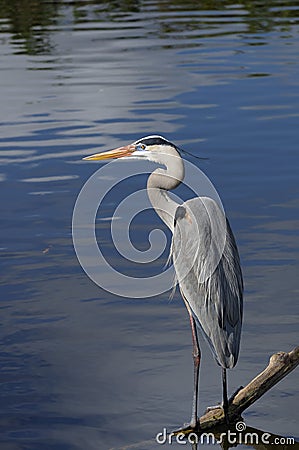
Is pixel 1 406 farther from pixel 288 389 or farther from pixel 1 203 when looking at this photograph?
pixel 1 203

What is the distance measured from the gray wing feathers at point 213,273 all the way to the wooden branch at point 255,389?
21cm

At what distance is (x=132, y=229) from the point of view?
8633mm

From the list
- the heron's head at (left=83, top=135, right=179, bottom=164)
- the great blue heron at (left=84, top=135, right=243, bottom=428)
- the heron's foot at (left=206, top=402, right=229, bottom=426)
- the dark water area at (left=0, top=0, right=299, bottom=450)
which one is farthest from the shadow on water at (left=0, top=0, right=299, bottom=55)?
the heron's foot at (left=206, top=402, right=229, bottom=426)

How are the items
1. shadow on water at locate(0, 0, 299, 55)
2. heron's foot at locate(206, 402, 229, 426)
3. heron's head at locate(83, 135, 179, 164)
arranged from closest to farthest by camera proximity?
1. heron's foot at locate(206, 402, 229, 426)
2. heron's head at locate(83, 135, 179, 164)
3. shadow on water at locate(0, 0, 299, 55)

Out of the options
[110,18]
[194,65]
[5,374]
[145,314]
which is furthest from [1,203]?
[110,18]

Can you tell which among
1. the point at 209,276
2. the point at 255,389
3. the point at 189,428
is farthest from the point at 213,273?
the point at 189,428

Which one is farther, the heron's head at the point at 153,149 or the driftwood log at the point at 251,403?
the heron's head at the point at 153,149

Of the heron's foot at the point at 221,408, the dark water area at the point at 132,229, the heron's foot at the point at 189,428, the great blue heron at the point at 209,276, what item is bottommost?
the dark water area at the point at 132,229

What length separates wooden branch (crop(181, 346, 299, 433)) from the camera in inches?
200

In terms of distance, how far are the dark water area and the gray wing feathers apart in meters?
0.51

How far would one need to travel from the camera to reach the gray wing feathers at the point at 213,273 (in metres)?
5.32

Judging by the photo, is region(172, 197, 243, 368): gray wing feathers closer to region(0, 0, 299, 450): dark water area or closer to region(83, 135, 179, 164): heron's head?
region(83, 135, 179, 164): heron's head

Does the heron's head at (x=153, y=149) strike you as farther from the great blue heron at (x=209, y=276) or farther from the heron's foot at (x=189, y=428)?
the heron's foot at (x=189, y=428)

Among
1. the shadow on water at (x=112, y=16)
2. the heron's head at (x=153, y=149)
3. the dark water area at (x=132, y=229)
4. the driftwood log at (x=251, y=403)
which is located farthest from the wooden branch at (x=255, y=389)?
the shadow on water at (x=112, y=16)
